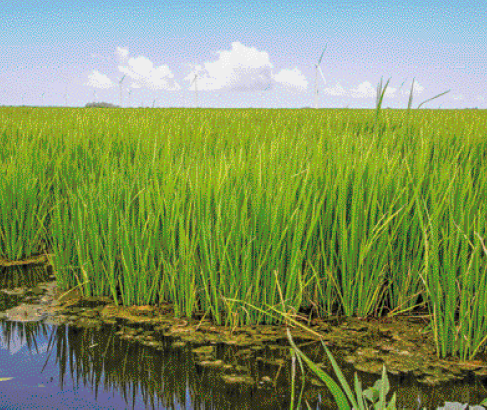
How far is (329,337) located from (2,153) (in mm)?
3635

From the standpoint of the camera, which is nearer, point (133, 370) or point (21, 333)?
point (133, 370)

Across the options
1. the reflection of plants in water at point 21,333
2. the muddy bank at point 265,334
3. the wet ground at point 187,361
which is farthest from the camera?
the reflection of plants in water at point 21,333

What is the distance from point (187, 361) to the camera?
6.75 feet

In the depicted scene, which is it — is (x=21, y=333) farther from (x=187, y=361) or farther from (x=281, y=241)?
(x=281, y=241)

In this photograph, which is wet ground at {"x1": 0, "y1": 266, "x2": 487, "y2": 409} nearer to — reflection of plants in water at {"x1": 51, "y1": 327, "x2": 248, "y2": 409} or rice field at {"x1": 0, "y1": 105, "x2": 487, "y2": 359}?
reflection of plants in water at {"x1": 51, "y1": 327, "x2": 248, "y2": 409}

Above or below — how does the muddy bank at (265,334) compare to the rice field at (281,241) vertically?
below

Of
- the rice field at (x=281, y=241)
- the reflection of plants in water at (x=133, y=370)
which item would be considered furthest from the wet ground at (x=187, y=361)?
the rice field at (x=281, y=241)

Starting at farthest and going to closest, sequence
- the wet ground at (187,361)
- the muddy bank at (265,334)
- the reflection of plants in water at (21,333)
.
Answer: the reflection of plants in water at (21,333) < the muddy bank at (265,334) < the wet ground at (187,361)

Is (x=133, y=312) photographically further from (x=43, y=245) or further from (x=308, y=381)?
(x=43, y=245)

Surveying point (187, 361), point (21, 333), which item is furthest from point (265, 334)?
point (21, 333)

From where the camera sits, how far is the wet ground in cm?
182

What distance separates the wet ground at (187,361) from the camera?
71.8 inches

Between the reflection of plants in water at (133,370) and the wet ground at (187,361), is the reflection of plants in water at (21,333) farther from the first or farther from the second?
the reflection of plants in water at (133,370)

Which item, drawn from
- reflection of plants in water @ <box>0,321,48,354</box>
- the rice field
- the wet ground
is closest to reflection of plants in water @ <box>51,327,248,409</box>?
the wet ground
